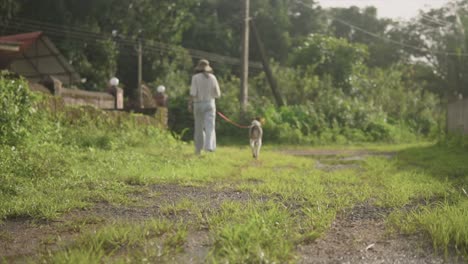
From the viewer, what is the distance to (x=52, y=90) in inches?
518

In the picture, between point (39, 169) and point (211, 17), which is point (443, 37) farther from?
point (39, 169)

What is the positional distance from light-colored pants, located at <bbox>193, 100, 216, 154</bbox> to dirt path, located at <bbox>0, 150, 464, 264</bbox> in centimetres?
567

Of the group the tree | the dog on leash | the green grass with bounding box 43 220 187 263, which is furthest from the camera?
the tree

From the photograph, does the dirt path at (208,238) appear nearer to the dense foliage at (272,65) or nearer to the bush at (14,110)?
the bush at (14,110)

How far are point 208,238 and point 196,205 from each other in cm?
117

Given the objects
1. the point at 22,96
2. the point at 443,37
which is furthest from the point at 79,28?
the point at 443,37

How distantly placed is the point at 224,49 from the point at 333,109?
49.5 ft

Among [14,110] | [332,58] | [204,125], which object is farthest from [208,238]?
[332,58]

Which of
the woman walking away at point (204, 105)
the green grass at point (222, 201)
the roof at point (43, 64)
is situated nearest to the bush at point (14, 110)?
the green grass at point (222, 201)

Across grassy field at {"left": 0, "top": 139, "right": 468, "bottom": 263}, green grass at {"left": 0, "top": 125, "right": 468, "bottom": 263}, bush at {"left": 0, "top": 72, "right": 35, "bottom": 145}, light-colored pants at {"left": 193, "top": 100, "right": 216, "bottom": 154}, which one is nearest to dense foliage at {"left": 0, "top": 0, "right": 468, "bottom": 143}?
light-colored pants at {"left": 193, "top": 100, "right": 216, "bottom": 154}

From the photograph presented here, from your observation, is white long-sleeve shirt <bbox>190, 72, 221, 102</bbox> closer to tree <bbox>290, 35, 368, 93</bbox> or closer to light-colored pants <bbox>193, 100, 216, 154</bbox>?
light-colored pants <bbox>193, 100, 216, 154</bbox>

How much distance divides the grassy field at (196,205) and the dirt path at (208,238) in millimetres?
21

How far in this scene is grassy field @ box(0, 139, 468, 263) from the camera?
2.96 m

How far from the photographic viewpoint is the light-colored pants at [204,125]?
10.3 m
